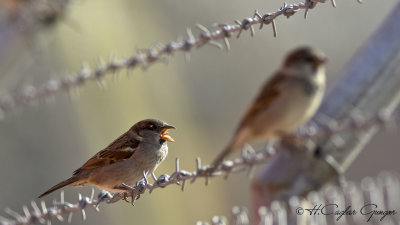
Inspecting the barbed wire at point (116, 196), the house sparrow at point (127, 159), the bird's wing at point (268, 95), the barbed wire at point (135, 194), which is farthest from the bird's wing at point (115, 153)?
the bird's wing at point (268, 95)

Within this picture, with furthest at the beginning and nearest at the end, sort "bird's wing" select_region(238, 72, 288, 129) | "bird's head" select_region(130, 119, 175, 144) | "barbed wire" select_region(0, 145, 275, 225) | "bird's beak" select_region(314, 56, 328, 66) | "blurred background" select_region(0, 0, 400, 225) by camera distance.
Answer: "blurred background" select_region(0, 0, 400, 225) < "bird's beak" select_region(314, 56, 328, 66) < "bird's wing" select_region(238, 72, 288, 129) < "bird's head" select_region(130, 119, 175, 144) < "barbed wire" select_region(0, 145, 275, 225)

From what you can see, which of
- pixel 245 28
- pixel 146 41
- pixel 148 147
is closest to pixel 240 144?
pixel 148 147

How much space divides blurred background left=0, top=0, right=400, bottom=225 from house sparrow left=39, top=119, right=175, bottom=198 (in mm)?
2586

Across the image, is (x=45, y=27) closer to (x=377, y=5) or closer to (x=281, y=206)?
(x=281, y=206)

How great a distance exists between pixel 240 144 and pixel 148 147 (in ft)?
9.12

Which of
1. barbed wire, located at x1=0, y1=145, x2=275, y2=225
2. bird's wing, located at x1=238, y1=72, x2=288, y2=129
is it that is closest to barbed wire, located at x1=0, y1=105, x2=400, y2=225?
barbed wire, located at x1=0, y1=145, x2=275, y2=225

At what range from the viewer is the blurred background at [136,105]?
29.1 ft

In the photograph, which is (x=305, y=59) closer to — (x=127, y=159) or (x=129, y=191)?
(x=127, y=159)

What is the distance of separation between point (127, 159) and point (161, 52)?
0.75 m

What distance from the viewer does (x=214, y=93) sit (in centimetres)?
1316

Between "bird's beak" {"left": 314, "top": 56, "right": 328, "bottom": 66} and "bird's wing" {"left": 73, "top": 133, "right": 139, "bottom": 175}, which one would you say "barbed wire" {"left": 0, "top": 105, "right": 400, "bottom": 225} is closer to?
"bird's wing" {"left": 73, "top": 133, "right": 139, "bottom": 175}

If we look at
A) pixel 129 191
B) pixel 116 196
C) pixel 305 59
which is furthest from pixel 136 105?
pixel 116 196

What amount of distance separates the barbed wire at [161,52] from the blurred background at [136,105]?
114 centimetres

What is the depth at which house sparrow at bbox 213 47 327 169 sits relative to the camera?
245 inches
